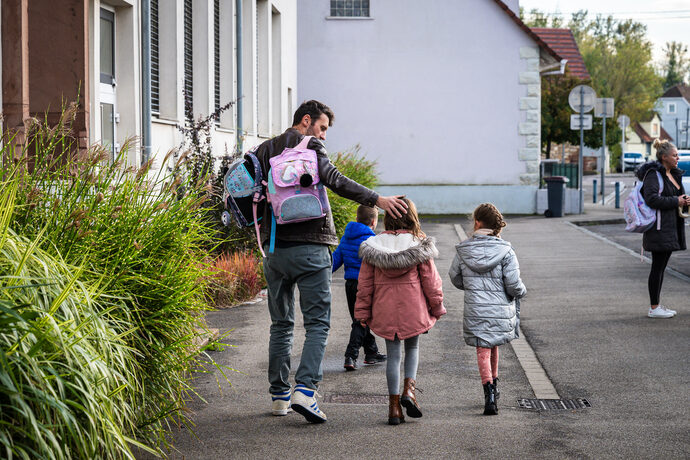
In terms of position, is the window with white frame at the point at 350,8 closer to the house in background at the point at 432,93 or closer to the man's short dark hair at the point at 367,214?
the house in background at the point at 432,93

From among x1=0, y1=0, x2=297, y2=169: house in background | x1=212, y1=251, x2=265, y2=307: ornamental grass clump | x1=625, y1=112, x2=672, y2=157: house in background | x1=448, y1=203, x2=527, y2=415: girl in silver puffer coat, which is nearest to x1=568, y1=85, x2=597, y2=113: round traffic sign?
x1=0, y1=0, x2=297, y2=169: house in background

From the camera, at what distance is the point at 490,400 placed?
20.1 feet

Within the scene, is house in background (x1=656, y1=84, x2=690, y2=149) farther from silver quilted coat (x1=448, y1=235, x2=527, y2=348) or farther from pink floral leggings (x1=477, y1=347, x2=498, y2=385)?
pink floral leggings (x1=477, y1=347, x2=498, y2=385)

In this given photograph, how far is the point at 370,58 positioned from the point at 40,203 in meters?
22.4

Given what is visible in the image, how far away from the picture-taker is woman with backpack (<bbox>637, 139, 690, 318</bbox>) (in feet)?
32.8

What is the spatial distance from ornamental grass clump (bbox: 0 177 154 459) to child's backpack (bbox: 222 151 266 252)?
191cm

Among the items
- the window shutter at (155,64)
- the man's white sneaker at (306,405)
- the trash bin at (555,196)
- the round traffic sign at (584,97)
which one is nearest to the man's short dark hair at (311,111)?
the man's white sneaker at (306,405)

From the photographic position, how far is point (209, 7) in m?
15.2

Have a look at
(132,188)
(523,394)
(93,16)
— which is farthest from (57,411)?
(93,16)

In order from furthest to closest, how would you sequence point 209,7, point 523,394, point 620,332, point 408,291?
point 209,7 → point 620,332 → point 523,394 → point 408,291

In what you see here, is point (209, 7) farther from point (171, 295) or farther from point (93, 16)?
point (171, 295)

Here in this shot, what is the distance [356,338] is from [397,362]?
4.58 feet

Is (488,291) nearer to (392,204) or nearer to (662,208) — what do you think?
(392,204)

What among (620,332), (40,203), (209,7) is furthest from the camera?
(209,7)
